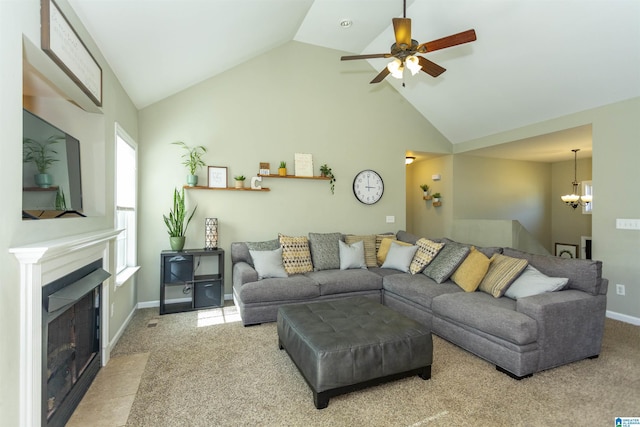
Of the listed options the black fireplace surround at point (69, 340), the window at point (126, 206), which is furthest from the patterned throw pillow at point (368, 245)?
the black fireplace surround at point (69, 340)

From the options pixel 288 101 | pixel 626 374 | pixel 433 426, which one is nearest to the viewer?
pixel 433 426

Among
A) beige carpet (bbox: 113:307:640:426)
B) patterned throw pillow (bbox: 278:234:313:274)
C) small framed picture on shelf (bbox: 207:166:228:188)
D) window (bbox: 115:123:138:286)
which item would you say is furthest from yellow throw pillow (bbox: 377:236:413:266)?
window (bbox: 115:123:138:286)

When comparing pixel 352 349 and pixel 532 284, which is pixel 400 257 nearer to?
pixel 532 284

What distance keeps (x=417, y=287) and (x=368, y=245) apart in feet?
4.24

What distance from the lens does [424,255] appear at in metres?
3.82

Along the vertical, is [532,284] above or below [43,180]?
below

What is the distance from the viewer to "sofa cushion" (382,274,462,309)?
3154mm

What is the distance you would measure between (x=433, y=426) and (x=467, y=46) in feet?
13.2

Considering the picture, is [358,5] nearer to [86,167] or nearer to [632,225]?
[86,167]

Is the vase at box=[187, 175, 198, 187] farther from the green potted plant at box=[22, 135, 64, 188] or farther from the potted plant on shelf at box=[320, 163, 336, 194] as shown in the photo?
the green potted plant at box=[22, 135, 64, 188]

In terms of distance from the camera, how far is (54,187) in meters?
1.84

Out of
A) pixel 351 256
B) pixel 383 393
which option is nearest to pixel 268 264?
pixel 351 256

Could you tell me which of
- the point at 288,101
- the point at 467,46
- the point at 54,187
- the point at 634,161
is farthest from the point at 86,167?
the point at 634,161

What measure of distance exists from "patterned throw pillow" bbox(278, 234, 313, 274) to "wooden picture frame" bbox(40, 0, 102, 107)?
246cm
